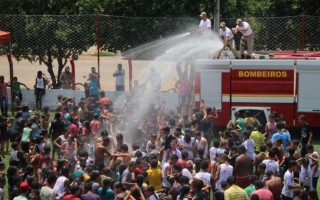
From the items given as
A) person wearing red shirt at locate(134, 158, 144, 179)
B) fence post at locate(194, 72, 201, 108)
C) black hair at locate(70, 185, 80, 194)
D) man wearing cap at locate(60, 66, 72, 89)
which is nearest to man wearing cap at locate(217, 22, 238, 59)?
Result: fence post at locate(194, 72, 201, 108)

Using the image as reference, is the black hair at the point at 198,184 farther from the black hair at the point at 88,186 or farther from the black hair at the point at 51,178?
the black hair at the point at 51,178

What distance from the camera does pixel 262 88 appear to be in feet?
58.0

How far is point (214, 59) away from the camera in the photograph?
17.9m

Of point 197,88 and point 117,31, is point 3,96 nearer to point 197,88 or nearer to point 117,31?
point 117,31

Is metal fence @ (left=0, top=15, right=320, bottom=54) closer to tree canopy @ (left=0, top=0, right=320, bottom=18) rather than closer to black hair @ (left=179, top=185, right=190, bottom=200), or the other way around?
tree canopy @ (left=0, top=0, right=320, bottom=18)

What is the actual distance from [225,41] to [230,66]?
0.83 metres

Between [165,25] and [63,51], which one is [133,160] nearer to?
[165,25]

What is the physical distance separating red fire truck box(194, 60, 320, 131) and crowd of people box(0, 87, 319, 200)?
1.98 m

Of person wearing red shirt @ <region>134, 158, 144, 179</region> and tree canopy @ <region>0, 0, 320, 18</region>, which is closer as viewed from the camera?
person wearing red shirt @ <region>134, 158, 144, 179</region>

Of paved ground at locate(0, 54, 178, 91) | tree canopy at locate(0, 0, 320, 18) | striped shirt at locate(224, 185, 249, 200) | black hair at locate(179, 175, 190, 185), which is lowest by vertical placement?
striped shirt at locate(224, 185, 249, 200)

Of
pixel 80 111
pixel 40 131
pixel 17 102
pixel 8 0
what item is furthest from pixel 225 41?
pixel 8 0

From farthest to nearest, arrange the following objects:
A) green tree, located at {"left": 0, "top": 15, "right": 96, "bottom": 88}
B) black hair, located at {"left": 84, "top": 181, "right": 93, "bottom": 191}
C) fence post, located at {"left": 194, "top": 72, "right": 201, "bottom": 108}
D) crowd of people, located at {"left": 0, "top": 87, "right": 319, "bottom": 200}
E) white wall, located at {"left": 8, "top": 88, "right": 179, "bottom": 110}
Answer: green tree, located at {"left": 0, "top": 15, "right": 96, "bottom": 88} < white wall, located at {"left": 8, "top": 88, "right": 179, "bottom": 110} < fence post, located at {"left": 194, "top": 72, "right": 201, "bottom": 108} < crowd of people, located at {"left": 0, "top": 87, "right": 319, "bottom": 200} < black hair, located at {"left": 84, "top": 181, "right": 93, "bottom": 191}

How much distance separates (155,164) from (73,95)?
34.0 feet

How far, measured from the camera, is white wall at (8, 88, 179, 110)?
20031mm
